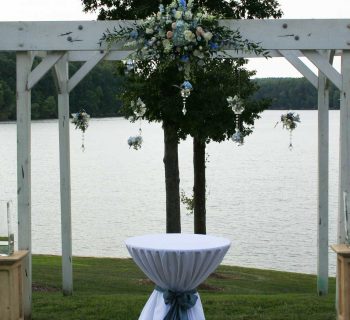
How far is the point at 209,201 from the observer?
25109 mm

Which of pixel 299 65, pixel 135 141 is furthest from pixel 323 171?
pixel 135 141

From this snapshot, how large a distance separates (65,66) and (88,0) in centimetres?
399

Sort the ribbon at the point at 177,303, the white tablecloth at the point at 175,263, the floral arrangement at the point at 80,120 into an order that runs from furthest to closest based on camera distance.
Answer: the floral arrangement at the point at 80,120 < the ribbon at the point at 177,303 < the white tablecloth at the point at 175,263

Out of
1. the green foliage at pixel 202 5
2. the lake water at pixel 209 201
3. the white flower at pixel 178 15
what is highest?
the green foliage at pixel 202 5

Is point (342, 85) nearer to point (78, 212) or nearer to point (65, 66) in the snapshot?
point (65, 66)

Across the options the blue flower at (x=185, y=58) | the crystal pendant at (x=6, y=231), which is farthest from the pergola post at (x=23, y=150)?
the blue flower at (x=185, y=58)

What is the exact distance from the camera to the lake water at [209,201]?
17781mm

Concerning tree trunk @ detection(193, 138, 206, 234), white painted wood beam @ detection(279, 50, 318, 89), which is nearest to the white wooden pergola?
white painted wood beam @ detection(279, 50, 318, 89)

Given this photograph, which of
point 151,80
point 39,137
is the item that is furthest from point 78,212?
point 39,137

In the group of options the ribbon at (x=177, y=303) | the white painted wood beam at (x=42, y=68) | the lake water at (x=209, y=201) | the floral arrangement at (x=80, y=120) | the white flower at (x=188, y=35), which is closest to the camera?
the ribbon at (x=177, y=303)

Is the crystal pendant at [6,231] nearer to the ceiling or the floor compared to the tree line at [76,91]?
nearer to the floor

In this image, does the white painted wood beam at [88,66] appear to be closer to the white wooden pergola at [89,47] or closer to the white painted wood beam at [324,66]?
the white wooden pergola at [89,47]

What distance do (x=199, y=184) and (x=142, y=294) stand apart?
8.05ft

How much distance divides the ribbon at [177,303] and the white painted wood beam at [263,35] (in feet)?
6.89
